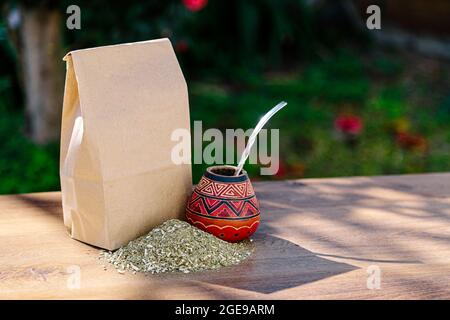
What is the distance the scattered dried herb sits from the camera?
3.37 ft

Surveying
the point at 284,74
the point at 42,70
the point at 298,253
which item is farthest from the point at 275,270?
the point at 284,74

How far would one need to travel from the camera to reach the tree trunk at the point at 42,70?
2.63 m

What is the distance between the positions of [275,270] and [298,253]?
3.3 inches

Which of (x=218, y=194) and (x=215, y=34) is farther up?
(x=215, y=34)

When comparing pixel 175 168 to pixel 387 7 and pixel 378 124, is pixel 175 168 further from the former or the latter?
pixel 387 7

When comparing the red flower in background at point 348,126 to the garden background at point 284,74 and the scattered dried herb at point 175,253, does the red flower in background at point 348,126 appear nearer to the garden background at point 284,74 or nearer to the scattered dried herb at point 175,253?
the garden background at point 284,74

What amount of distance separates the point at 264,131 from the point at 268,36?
117 centimetres

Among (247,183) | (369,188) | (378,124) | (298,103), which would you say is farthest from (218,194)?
(298,103)

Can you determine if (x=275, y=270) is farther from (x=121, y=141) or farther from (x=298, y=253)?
(x=121, y=141)

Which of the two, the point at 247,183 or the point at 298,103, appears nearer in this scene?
the point at 247,183

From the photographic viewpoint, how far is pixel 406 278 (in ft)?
3.35

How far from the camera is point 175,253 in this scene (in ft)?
3.41

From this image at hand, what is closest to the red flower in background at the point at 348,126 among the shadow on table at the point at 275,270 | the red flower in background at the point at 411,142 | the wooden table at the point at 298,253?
the red flower in background at the point at 411,142

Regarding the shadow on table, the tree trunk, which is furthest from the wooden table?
the tree trunk
